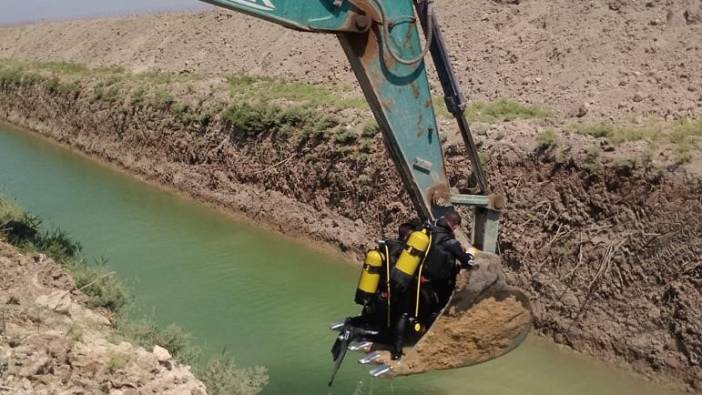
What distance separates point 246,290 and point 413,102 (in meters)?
5.35

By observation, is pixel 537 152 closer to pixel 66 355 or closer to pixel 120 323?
pixel 120 323

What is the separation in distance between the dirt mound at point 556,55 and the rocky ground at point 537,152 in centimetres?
4

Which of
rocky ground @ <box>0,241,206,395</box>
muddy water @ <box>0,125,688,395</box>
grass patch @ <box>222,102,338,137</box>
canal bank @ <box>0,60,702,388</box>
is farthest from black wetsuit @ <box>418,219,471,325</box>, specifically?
grass patch @ <box>222,102,338,137</box>

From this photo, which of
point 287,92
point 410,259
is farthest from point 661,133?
point 287,92

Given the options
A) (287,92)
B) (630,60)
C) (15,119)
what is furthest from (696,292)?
(15,119)

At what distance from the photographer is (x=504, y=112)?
1154cm

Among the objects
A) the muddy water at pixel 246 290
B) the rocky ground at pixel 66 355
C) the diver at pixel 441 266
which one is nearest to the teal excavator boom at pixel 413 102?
the diver at pixel 441 266

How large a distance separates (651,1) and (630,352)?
26.9 ft

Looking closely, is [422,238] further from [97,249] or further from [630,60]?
[630,60]

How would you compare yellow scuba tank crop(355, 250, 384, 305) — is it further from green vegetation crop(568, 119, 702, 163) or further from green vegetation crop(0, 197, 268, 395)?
green vegetation crop(568, 119, 702, 163)

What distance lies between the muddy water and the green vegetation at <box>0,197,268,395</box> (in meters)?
0.80

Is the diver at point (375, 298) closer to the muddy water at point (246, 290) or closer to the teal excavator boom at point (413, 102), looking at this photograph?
the teal excavator boom at point (413, 102)

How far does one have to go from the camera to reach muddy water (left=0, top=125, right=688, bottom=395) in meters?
7.64

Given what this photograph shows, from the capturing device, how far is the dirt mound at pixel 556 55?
1165 centimetres
